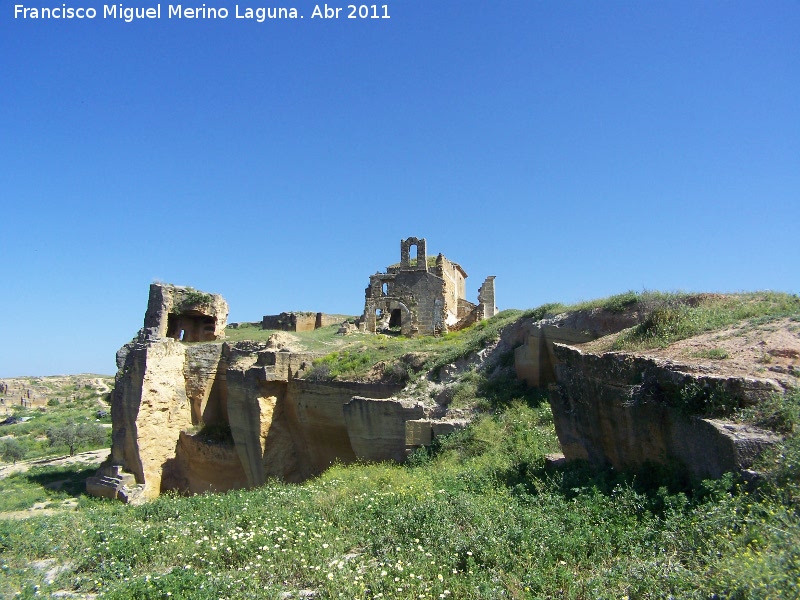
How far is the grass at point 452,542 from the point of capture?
3.84 meters

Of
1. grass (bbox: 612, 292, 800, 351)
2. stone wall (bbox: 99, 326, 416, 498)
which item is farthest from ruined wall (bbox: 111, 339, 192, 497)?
grass (bbox: 612, 292, 800, 351)

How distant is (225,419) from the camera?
56.2 feet

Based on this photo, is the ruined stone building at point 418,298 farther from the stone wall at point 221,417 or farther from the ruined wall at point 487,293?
the stone wall at point 221,417

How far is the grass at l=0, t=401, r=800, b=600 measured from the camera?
384cm

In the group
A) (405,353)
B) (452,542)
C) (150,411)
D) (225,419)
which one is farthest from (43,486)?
(452,542)

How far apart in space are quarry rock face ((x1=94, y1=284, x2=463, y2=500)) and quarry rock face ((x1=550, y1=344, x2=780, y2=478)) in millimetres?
5039

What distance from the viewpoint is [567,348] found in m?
6.75

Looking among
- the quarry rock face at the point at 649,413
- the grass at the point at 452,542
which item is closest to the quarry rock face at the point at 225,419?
the grass at the point at 452,542

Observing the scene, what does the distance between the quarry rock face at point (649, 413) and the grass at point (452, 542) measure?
23 centimetres

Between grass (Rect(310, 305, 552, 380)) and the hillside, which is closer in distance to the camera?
the hillside

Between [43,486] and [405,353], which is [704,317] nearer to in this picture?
[405,353]

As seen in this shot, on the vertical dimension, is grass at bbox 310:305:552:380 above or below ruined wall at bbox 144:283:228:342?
below

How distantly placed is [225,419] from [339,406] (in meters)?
5.95

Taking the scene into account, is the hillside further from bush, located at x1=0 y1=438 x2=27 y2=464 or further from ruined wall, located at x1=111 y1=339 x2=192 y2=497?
bush, located at x1=0 y1=438 x2=27 y2=464
